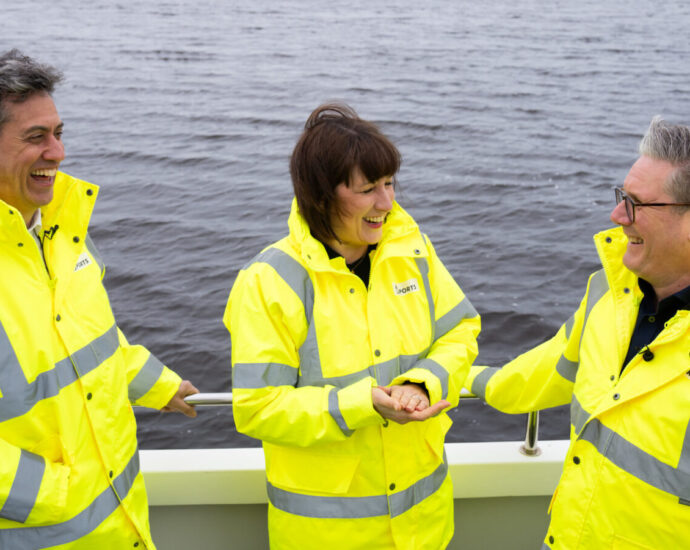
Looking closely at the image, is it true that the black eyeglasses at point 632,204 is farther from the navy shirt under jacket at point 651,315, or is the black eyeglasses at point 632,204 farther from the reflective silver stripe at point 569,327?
the reflective silver stripe at point 569,327

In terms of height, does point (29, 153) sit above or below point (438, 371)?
above

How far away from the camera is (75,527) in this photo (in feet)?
6.52

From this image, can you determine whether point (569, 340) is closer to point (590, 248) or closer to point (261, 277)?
point (261, 277)

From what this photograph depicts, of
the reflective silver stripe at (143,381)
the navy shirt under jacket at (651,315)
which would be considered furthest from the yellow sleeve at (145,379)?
the navy shirt under jacket at (651,315)

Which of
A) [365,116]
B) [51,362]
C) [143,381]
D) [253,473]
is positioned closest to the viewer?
[51,362]

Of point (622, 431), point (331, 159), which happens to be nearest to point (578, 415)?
point (622, 431)

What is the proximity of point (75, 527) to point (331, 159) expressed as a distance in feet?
3.81

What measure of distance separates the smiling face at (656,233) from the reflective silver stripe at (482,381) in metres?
0.65

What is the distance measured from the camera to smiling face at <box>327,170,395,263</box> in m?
2.16

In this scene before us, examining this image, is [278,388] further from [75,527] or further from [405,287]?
[75,527]

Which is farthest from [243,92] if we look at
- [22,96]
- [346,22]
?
[22,96]

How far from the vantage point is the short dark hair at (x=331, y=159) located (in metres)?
2.14

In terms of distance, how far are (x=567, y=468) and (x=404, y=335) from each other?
0.56m

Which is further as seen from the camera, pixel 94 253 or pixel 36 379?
pixel 94 253
